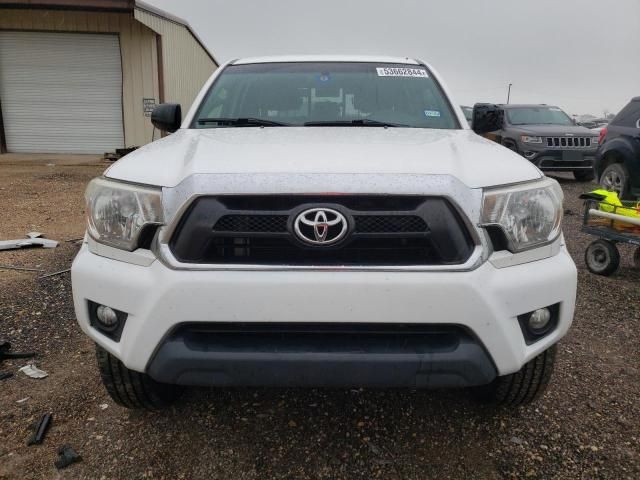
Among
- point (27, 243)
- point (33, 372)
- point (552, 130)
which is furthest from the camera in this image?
point (552, 130)

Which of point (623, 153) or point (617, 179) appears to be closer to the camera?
point (623, 153)

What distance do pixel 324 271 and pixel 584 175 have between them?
11145mm

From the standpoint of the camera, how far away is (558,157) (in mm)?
10586

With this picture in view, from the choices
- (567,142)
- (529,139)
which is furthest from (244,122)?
(567,142)

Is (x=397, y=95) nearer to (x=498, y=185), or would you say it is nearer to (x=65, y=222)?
(x=498, y=185)

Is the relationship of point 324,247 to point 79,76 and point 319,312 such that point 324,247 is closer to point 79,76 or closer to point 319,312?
point 319,312

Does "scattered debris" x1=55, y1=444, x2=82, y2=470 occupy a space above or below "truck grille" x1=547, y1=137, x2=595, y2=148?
above

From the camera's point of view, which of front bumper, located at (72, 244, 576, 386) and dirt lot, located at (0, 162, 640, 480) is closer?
front bumper, located at (72, 244, 576, 386)

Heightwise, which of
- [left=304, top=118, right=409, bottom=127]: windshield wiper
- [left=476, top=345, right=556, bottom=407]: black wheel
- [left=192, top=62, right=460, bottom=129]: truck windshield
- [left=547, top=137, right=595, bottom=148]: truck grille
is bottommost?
[left=547, top=137, right=595, bottom=148]: truck grille

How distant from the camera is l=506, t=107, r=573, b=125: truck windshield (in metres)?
11.7

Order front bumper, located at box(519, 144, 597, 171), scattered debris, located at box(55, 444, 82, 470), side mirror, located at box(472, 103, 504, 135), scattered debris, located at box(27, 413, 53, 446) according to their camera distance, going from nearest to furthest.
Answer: scattered debris, located at box(55, 444, 82, 470) < scattered debris, located at box(27, 413, 53, 446) < side mirror, located at box(472, 103, 504, 135) < front bumper, located at box(519, 144, 597, 171)

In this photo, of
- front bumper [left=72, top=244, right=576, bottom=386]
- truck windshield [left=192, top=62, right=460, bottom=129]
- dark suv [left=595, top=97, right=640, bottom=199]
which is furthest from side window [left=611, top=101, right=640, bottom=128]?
front bumper [left=72, top=244, right=576, bottom=386]

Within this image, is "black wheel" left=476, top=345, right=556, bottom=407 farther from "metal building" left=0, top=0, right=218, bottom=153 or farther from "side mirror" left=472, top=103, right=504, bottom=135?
"metal building" left=0, top=0, right=218, bottom=153

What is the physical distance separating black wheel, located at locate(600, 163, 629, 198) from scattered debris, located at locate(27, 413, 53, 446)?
7.85 metres
